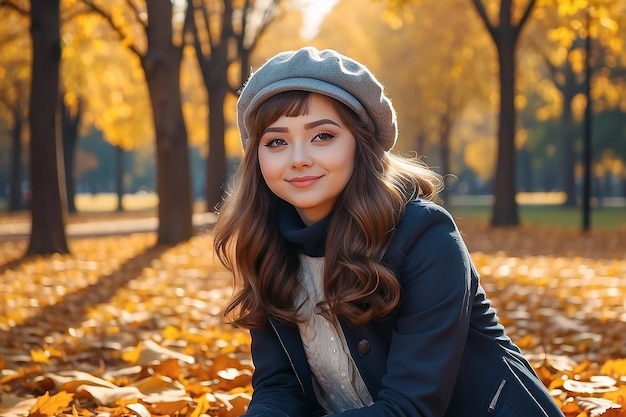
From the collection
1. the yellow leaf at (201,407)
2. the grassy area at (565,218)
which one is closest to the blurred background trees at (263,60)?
the grassy area at (565,218)

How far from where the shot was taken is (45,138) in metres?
12.1

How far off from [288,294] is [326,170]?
429 millimetres

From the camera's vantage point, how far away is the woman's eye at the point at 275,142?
276 cm

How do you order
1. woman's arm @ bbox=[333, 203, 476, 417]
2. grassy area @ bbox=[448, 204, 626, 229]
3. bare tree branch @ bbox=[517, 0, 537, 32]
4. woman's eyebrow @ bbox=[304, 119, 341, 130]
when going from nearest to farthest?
1. woman's arm @ bbox=[333, 203, 476, 417]
2. woman's eyebrow @ bbox=[304, 119, 341, 130]
3. bare tree branch @ bbox=[517, 0, 537, 32]
4. grassy area @ bbox=[448, 204, 626, 229]

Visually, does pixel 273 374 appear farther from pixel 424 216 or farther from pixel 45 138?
pixel 45 138

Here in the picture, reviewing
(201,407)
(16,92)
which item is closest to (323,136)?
(201,407)

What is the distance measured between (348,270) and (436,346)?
38 cm

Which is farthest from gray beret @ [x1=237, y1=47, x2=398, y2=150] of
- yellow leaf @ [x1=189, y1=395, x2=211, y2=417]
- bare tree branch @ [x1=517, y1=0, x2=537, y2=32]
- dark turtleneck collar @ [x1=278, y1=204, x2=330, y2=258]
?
bare tree branch @ [x1=517, y1=0, x2=537, y2=32]

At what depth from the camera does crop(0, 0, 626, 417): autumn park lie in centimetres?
427

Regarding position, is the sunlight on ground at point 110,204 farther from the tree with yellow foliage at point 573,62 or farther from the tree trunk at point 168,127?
the tree trunk at point 168,127

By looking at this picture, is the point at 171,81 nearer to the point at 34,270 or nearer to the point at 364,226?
the point at 34,270

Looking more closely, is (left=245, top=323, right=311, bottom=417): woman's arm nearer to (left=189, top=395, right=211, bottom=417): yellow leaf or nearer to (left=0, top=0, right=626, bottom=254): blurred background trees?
(left=189, top=395, right=211, bottom=417): yellow leaf

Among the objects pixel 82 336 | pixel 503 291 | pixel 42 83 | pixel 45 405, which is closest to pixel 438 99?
pixel 42 83

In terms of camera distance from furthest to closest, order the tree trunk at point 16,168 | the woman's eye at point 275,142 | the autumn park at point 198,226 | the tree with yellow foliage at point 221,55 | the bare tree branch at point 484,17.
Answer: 1. the tree trunk at point 16,168
2. the tree with yellow foliage at point 221,55
3. the bare tree branch at point 484,17
4. the autumn park at point 198,226
5. the woman's eye at point 275,142
